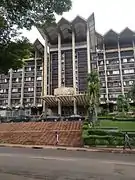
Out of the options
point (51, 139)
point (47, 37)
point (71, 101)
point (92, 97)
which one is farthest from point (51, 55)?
point (51, 139)

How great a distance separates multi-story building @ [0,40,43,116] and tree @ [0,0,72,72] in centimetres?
A: 8575

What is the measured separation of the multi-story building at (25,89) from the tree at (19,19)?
281 feet

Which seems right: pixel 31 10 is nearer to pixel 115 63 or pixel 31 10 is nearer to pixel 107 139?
pixel 107 139

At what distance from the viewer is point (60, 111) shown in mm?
86562

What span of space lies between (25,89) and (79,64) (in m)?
21.8

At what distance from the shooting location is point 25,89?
96.2 m

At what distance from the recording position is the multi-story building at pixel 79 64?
8650 cm

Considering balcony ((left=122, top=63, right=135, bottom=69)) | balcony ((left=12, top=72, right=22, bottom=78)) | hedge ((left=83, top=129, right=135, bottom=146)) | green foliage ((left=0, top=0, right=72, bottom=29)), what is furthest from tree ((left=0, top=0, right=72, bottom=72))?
balcony ((left=12, top=72, right=22, bottom=78))

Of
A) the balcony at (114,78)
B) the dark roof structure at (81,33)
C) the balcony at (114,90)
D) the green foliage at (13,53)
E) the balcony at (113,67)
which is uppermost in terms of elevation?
the dark roof structure at (81,33)

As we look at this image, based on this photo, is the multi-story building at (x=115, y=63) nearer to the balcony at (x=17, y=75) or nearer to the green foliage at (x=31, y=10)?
the balcony at (x=17, y=75)

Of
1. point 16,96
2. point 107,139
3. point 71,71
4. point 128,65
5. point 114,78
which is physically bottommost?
point 107,139

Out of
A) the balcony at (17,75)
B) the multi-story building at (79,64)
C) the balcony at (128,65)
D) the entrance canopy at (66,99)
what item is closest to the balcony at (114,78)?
the multi-story building at (79,64)

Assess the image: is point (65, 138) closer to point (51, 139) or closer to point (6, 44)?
point (51, 139)

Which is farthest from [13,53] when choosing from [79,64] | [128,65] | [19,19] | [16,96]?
[16,96]
